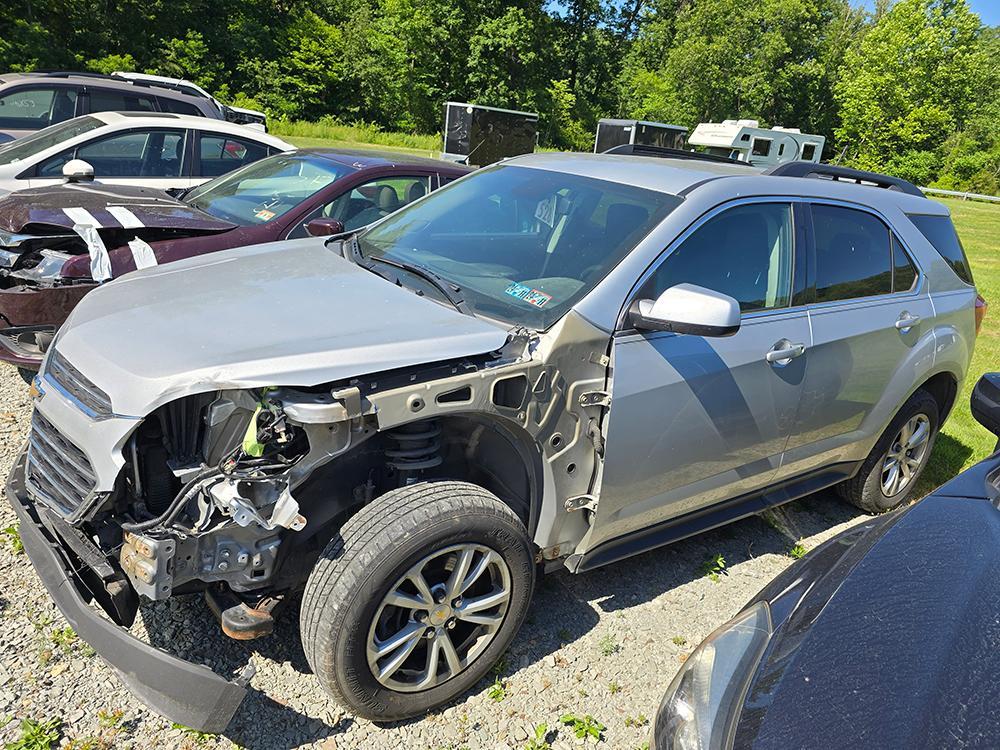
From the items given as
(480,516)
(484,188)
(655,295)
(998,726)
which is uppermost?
(484,188)

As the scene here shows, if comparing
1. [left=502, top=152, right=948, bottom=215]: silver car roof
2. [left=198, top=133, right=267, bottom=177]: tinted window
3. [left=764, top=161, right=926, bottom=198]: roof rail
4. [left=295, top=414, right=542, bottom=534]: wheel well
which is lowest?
[left=295, top=414, right=542, bottom=534]: wheel well

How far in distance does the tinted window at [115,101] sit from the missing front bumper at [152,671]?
28.0 ft

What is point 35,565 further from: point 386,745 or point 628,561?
point 628,561

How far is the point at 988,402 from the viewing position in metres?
2.74

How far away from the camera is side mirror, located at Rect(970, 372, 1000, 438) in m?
2.69

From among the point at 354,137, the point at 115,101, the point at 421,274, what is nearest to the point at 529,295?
the point at 421,274

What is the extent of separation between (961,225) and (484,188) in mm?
26539

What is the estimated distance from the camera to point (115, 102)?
9.29 meters

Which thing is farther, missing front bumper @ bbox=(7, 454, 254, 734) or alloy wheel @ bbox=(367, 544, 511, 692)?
alloy wheel @ bbox=(367, 544, 511, 692)

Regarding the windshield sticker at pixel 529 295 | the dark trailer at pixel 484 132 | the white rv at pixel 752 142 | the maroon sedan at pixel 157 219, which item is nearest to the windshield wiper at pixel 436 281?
the windshield sticker at pixel 529 295

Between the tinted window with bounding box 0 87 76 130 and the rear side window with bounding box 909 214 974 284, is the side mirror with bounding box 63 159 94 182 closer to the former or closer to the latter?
the tinted window with bounding box 0 87 76 130

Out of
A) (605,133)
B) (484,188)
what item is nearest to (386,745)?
(484,188)

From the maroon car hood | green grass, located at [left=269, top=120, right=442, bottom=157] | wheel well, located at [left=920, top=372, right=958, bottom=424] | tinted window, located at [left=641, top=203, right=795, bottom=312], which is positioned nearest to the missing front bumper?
tinted window, located at [left=641, top=203, right=795, bottom=312]

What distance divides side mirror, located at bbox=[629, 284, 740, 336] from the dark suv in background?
851cm
